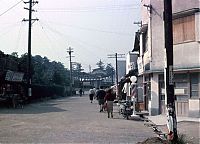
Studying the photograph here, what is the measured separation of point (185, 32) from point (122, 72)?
51.1 metres

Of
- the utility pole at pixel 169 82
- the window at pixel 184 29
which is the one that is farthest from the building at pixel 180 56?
the utility pole at pixel 169 82

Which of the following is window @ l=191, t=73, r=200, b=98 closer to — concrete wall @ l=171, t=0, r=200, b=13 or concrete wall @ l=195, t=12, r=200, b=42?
concrete wall @ l=195, t=12, r=200, b=42

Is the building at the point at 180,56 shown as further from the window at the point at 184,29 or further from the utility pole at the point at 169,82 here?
the utility pole at the point at 169,82

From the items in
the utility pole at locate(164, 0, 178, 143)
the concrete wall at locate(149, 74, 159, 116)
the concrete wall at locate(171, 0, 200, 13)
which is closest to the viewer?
the utility pole at locate(164, 0, 178, 143)

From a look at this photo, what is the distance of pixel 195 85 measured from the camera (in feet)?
76.6

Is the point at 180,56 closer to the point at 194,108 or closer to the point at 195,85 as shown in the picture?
the point at 195,85

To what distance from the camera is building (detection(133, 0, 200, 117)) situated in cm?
2317

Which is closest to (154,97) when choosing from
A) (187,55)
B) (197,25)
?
(187,55)

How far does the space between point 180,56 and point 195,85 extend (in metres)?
2.00

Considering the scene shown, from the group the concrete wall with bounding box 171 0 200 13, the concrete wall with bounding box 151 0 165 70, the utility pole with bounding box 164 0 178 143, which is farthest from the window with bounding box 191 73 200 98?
the utility pole with bounding box 164 0 178 143

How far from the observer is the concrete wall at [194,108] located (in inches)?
898

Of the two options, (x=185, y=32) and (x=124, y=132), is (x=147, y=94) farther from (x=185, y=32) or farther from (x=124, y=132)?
(x=124, y=132)

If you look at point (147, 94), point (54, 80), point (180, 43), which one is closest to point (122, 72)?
point (54, 80)

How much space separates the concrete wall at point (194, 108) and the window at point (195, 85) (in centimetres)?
34
